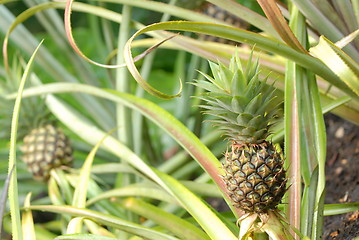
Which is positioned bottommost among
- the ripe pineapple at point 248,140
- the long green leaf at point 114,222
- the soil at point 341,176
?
the soil at point 341,176

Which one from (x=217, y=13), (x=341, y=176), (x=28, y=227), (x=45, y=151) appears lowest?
(x=341, y=176)

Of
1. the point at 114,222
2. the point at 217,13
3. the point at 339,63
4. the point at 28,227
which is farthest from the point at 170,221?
the point at 217,13

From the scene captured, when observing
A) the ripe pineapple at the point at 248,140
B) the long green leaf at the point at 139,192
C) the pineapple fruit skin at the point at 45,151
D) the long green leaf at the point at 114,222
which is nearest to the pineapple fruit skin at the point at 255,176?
the ripe pineapple at the point at 248,140

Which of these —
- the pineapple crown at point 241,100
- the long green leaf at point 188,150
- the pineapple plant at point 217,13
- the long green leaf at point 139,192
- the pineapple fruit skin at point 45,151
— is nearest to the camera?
the pineapple crown at point 241,100

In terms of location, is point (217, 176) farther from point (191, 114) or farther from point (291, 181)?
point (191, 114)

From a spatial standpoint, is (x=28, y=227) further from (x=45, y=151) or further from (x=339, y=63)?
(x=339, y=63)

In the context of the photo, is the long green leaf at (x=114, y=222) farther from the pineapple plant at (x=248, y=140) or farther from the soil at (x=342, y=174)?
the soil at (x=342, y=174)
